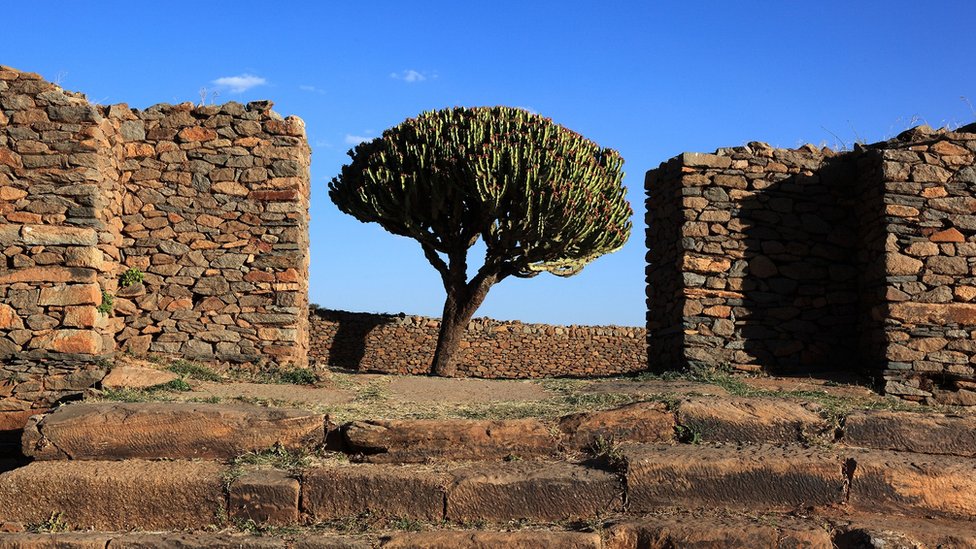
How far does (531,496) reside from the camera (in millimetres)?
6699

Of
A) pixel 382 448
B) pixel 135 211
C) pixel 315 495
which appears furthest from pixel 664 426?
pixel 135 211

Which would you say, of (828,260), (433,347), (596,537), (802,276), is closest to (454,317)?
(433,347)

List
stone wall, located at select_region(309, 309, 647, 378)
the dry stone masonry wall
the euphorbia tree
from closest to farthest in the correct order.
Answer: the dry stone masonry wall, the euphorbia tree, stone wall, located at select_region(309, 309, 647, 378)

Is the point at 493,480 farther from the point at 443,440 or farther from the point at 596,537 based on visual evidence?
the point at 596,537

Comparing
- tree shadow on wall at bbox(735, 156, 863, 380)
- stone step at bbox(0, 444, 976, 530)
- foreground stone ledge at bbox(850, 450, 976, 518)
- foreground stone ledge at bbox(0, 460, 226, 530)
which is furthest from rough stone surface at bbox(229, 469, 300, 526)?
tree shadow on wall at bbox(735, 156, 863, 380)

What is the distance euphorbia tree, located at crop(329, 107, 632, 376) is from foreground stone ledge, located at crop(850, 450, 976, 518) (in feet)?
33.6

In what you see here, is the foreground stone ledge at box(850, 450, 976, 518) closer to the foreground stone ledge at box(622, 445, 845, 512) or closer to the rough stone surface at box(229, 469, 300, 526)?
the foreground stone ledge at box(622, 445, 845, 512)

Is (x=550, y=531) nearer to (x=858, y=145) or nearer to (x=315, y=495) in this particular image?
(x=315, y=495)

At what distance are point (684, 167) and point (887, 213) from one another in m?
2.51

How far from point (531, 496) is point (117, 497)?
10.2ft

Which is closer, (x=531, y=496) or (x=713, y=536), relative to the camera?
(x=713, y=536)

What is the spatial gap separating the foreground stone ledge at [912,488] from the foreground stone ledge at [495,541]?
7.29ft

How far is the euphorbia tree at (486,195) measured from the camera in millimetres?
16703

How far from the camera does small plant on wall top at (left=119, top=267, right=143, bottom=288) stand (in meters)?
11.6
